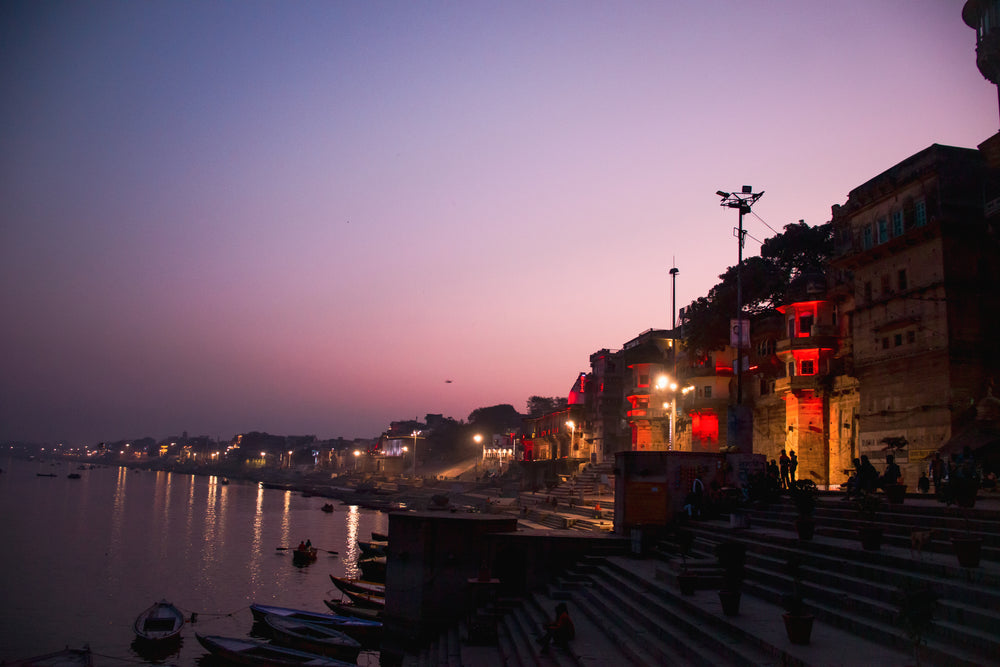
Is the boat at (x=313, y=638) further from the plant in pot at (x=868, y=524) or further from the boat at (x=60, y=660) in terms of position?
the plant in pot at (x=868, y=524)

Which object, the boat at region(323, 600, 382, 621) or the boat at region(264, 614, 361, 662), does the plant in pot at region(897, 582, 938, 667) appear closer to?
the boat at region(264, 614, 361, 662)

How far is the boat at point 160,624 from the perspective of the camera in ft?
85.6

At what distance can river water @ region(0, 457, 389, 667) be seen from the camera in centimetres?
2875

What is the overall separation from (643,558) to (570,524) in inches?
636

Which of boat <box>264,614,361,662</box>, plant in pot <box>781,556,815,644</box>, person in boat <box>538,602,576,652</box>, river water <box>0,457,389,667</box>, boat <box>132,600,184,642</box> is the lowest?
river water <box>0,457,389,667</box>

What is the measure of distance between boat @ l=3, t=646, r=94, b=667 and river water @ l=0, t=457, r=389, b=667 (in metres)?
3.12

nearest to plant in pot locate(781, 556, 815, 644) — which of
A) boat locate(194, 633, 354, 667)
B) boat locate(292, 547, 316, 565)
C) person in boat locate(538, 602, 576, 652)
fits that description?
person in boat locate(538, 602, 576, 652)

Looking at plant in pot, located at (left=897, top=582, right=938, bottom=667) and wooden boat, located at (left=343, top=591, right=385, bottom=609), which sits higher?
plant in pot, located at (left=897, top=582, right=938, bottom=667)

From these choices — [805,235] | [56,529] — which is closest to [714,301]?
[805,235]

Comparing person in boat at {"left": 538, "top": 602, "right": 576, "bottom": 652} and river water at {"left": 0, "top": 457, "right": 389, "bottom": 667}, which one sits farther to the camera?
river water at {"left": 0, "top": 457, "right": 389, "bottom": 667}

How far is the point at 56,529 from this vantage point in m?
63.8

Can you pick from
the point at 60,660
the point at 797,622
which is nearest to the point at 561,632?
the point at 797,622

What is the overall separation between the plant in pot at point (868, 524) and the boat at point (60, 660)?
23631 millimetres

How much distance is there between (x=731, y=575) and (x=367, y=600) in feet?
74.3
